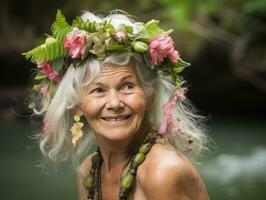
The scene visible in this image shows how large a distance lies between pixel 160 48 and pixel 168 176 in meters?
0.57

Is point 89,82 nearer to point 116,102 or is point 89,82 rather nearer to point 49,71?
point 116,102

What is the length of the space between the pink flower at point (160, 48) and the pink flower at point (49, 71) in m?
0.44

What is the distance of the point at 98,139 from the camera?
3.18m

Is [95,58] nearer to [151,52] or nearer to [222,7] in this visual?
[151,52]

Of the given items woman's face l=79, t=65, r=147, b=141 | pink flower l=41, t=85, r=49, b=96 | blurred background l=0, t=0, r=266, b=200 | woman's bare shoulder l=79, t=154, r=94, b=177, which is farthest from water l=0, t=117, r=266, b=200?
woman's face l=79, t=65, r=147, b=141

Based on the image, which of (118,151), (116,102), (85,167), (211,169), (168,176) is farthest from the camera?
(211,169)

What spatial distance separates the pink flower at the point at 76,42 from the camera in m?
3.04

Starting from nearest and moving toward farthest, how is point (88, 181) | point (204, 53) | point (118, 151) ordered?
point (118, 151) → point (88, 181) → point (204, 53)

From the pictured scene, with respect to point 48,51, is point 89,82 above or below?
below

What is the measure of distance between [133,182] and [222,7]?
9.98 m

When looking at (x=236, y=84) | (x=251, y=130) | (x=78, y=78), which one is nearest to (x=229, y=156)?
(x=251, y=130)

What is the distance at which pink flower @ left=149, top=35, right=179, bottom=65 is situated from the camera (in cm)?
306

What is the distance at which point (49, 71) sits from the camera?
3.20m

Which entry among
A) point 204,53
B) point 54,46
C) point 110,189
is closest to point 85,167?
point 110,189
